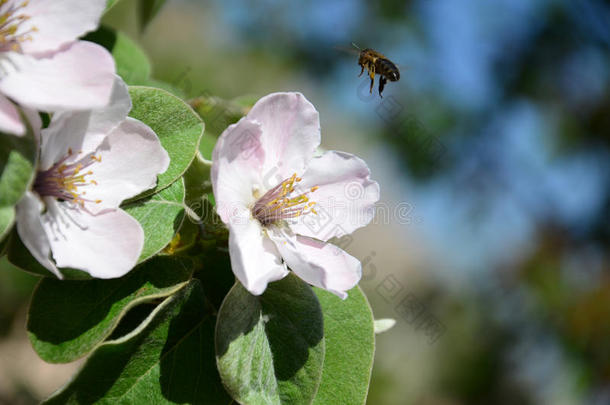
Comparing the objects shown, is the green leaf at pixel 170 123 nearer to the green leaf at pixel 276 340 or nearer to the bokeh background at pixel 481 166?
the green leaf at pixel 276 340

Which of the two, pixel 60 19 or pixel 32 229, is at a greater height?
pixel 60 19

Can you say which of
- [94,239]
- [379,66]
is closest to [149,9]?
[379,66]

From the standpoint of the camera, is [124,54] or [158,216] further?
[124,54]

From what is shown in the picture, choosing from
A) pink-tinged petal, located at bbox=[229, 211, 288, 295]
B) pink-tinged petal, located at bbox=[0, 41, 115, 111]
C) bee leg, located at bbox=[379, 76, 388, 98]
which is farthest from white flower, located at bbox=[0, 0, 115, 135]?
bee leg, located at bbox=[379, 76, 388, 98]

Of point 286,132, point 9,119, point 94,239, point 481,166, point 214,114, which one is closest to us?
point 9,119

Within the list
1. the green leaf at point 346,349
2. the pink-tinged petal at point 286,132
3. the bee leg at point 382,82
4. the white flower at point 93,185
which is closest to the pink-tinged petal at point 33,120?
the white flower at point 93,185

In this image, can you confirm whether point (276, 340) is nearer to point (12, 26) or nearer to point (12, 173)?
point (12, 173)

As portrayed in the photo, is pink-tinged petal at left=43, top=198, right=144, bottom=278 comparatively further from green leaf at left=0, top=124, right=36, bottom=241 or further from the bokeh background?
the bokeh background
